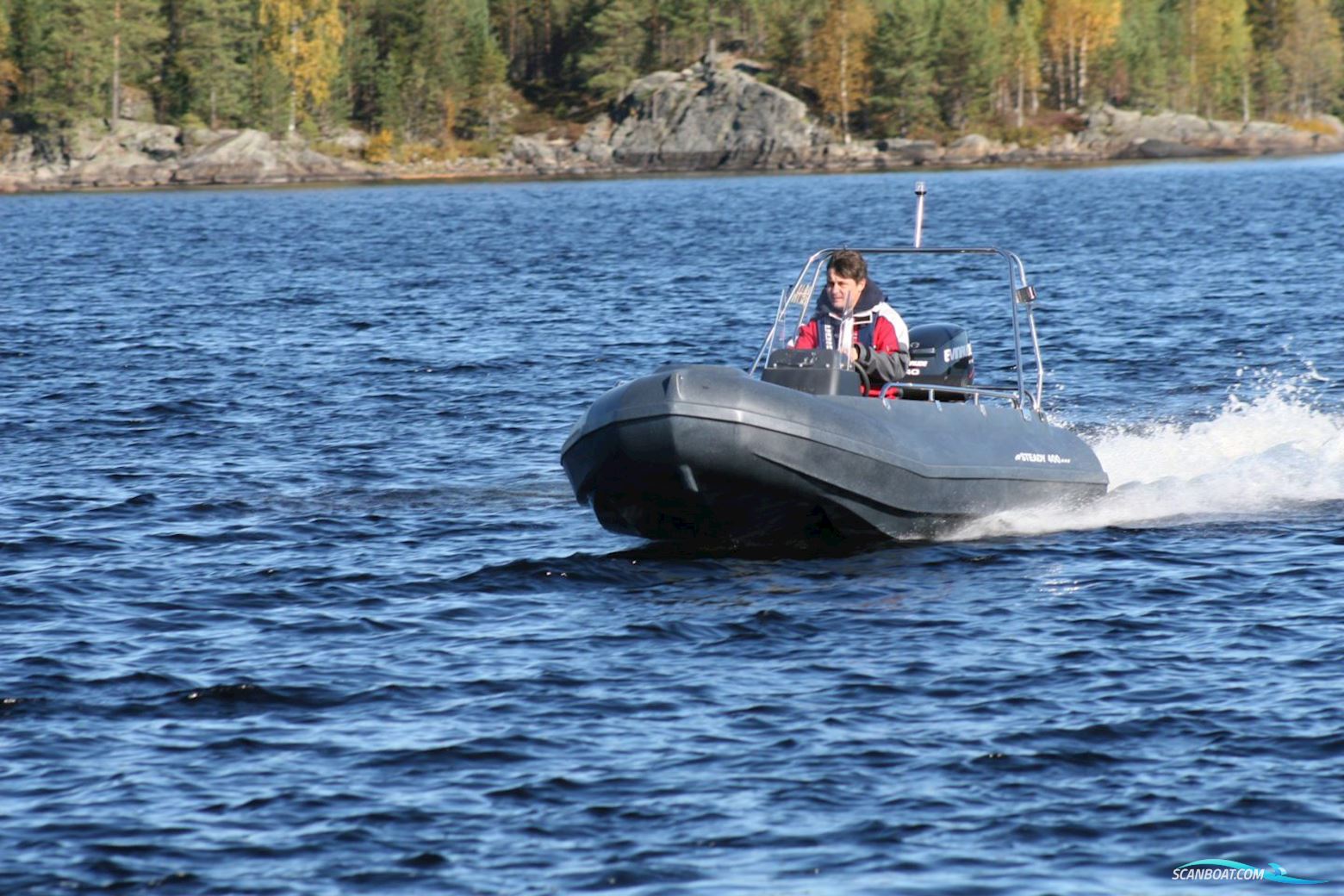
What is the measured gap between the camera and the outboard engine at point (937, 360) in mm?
14508

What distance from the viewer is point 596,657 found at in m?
10.6

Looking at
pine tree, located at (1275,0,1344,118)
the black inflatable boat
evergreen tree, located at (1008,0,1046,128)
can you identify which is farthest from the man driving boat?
pine tree, located at (1275,0,1344,118)

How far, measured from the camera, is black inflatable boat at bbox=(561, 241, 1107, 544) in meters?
12.1

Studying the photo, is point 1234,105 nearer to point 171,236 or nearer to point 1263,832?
point 171,236

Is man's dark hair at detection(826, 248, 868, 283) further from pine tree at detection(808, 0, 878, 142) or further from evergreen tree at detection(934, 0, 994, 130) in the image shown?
evergreen tree at detection(934, 0, 994, 130)

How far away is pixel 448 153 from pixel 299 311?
87.9 metres

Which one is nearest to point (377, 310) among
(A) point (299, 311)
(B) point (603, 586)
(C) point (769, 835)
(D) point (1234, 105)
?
(A) point (299, 311)

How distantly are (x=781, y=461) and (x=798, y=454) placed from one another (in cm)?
14

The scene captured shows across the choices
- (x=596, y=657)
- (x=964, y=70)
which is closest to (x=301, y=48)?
(x=964, y=70)

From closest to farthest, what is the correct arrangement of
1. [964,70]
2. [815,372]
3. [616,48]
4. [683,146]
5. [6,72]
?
[815,372] < [6,72] < [683,146] < [964,70] < [616,48]

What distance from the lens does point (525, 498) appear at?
51.1 ft

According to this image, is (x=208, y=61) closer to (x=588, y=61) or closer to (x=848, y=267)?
(x=588, y=61)

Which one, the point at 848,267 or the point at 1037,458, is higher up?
the point at 848,267

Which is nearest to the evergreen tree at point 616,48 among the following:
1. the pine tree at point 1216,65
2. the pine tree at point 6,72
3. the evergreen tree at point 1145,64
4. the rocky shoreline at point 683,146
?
the rocky shoreline at point 683,146
